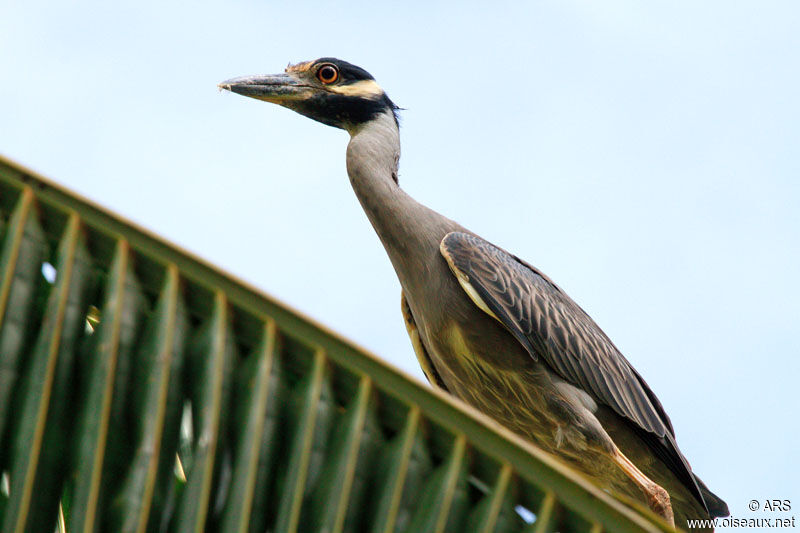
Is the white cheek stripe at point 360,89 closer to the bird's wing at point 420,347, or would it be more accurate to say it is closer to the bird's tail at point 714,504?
the bird's wing at point 420,347

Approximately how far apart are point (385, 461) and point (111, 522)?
0.59 metres

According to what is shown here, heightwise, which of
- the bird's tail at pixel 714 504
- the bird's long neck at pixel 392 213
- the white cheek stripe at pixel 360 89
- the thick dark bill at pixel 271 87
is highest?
the white cheek stripe at pixel 360 89

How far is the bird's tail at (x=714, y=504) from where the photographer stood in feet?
18.5

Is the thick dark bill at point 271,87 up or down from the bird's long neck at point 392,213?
up

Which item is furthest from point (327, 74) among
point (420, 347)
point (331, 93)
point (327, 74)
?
point (420, 347)

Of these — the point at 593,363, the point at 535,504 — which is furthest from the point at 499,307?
the point at 535,504

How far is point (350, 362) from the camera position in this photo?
229 centimetres

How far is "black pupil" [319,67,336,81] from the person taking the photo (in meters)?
6.19

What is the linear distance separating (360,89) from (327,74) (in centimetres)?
22

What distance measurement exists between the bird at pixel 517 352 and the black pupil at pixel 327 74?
35cm

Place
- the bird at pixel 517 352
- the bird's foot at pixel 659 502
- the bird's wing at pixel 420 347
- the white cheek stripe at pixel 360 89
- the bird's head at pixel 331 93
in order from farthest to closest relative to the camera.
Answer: the white cheek stripe at pixel 360 89 < the bird's head at pixel 331 93 < the bird's wing at pixel 420 347 < the bird at pixel 517 352 < the bird's foot at pixel 659 502

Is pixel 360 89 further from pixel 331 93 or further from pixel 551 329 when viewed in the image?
pixel 551 329

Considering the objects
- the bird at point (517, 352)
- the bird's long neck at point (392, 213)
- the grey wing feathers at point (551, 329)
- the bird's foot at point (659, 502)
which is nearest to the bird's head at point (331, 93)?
the bird at point (517, 352)

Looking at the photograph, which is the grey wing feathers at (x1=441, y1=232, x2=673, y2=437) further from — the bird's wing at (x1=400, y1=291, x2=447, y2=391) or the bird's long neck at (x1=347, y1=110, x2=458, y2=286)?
the bird's wing at (x1=400, y1=291, x2=447, y2=391)
